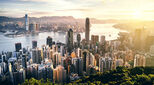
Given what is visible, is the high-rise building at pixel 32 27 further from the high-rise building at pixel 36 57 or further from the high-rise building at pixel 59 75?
the high-rise building at pixel 59 75

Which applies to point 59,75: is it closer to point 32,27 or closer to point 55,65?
point 55,65

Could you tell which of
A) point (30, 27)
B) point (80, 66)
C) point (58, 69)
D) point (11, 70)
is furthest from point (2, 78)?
point (30, 27)

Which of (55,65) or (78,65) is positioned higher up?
(78,65)

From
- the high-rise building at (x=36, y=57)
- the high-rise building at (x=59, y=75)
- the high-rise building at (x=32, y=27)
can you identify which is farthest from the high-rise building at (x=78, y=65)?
the high-rise building at (x=32, y=27)

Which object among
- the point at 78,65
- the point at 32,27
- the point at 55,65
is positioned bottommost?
the point at 55,65

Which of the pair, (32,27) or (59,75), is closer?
(59,75)

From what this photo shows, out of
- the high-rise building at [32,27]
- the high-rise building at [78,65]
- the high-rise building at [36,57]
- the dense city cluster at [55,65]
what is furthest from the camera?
the high-rise building at [32,27]

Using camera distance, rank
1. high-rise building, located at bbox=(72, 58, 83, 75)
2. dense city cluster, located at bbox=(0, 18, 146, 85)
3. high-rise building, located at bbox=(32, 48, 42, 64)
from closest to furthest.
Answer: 1. dense city cluster, located at bbox=(0, 18, 146, 85)
2. high-rise building, located at bbox=(72, 58, 83, 75)
3. high-rise building, located at bbox=(32, 48, 42, 64)

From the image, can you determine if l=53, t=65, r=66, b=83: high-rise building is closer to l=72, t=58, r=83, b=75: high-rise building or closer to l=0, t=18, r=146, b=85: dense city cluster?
l=0, t=18, r=146, b=85: dense city cluster

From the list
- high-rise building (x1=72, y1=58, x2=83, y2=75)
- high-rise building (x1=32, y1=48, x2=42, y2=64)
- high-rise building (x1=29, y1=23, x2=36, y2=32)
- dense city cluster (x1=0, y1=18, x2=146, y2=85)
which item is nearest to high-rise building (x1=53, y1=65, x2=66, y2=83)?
dense city cluster (x1=0, y1=18, x2=146, y2=85)

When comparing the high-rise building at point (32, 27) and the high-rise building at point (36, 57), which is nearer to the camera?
the high-rise building at point (36, 57)

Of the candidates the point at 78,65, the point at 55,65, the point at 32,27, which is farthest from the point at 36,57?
the point at 32,27
